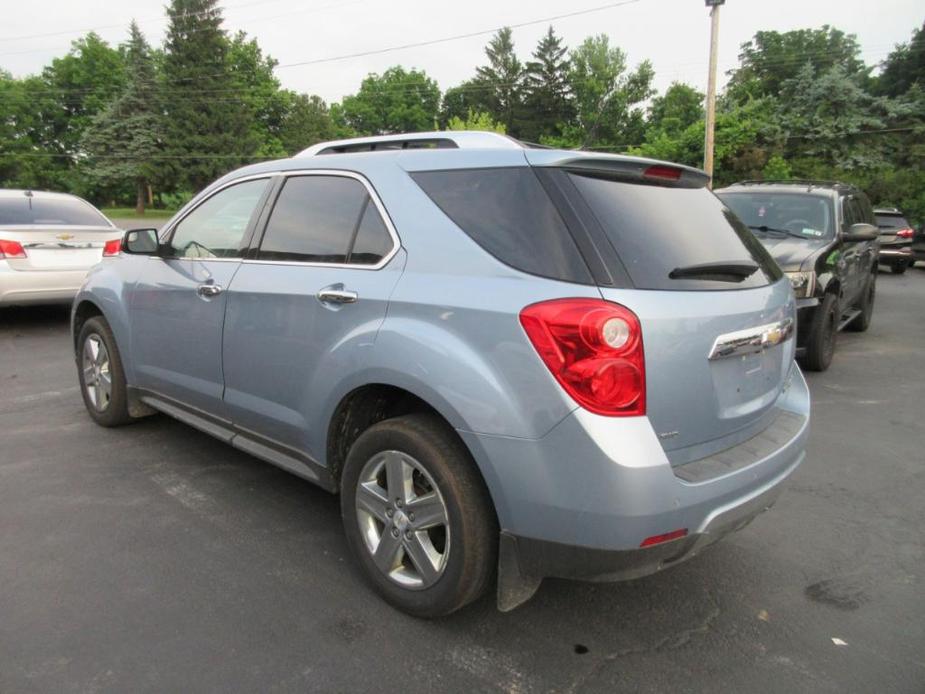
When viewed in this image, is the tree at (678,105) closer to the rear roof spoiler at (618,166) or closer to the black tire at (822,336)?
the black tire at (822,336)

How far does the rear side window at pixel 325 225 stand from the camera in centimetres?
281

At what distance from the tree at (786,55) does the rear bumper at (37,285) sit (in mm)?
43612

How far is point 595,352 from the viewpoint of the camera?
2.10m

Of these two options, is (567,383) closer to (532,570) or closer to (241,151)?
(532,570)

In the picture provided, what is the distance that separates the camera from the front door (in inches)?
136

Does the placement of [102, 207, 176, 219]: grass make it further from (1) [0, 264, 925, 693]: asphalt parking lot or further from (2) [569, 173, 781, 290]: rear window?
(2) [569, 173, 781, 290]: rear window

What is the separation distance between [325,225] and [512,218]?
1.00 metres

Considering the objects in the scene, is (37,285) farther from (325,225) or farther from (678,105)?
(678,105)

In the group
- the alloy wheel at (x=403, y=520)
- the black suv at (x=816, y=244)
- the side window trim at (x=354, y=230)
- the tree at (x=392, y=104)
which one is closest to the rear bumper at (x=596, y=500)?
the alloy wheel at (x=403, y=520)

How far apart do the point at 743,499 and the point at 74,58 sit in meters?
87.0

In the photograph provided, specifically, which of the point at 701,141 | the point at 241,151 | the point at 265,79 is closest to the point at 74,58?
the point at 265,79

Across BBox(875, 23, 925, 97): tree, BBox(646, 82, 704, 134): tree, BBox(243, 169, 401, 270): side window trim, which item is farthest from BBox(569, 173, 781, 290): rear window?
BBox(646, 82, 704, 134): tree

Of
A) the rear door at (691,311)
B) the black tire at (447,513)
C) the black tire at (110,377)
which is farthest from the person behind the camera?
the black tire at (110,377)

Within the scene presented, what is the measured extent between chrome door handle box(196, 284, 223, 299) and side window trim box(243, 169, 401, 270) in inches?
8.3
